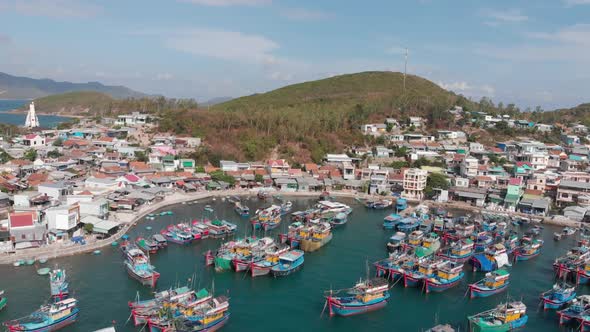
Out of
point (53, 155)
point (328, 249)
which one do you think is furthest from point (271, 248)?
point (53, 155)

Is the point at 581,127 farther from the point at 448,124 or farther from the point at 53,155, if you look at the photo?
the point at 53,155

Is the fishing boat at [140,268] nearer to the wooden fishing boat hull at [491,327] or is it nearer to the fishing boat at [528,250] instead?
the wooden fishing boat hull at [491,327]

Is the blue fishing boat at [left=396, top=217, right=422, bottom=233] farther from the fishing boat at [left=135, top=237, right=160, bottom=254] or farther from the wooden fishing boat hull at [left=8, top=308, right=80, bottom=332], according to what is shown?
the wooden fishing boat hull at [left=8, top=308, right=80, bottom=332]

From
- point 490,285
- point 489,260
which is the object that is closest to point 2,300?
point 490,285

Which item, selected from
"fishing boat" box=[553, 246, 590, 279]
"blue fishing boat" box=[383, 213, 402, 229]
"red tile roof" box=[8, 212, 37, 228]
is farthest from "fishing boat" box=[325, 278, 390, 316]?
"red tile roof" box=[8, 212, 37, 228]

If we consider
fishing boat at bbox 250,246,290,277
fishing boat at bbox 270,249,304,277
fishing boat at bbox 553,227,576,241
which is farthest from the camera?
fishing boat at bbox 553,227,576,241

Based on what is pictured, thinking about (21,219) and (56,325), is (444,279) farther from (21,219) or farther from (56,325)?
(21,219)
